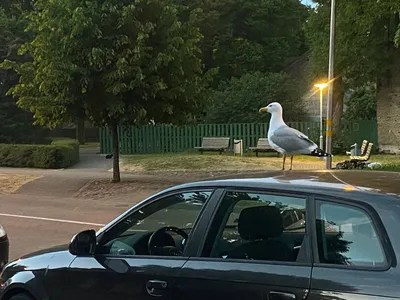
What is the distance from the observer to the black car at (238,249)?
304 cm

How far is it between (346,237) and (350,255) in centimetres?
11

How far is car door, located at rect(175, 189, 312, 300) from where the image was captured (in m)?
3.22

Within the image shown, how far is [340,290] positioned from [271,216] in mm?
770

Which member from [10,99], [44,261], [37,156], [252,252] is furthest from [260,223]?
[10,99]

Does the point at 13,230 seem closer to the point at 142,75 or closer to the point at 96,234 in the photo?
the point at 142,75

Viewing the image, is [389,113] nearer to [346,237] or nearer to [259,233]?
[259,233]

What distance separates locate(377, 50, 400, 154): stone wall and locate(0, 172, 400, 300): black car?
3000 cm

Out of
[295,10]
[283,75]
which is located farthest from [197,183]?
[295,10]

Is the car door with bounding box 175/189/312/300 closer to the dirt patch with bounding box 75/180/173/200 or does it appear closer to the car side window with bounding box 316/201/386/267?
the car side window with bounding box 316/201/386/267

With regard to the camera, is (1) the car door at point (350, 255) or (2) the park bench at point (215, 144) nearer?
(1) the car door at point (350, 255)

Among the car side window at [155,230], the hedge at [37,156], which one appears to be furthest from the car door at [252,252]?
the hedge at [37,156]

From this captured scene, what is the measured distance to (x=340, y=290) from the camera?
297 cm

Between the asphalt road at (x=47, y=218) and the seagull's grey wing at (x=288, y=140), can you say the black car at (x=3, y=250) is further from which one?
the seagull's grey wing at (x=288, y=140)

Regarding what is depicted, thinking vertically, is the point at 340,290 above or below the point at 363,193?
below
